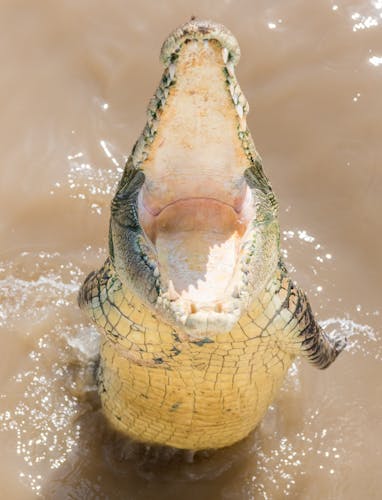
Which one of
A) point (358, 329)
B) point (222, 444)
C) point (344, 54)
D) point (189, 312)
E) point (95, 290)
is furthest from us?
point (344, 54)

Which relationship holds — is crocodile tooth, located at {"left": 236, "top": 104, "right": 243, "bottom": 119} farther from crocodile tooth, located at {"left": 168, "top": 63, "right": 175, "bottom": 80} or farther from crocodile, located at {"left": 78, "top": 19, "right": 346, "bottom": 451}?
crocodile tooth, located at {"left": 168, "top": 63, "right": 175, "bottom": 80}

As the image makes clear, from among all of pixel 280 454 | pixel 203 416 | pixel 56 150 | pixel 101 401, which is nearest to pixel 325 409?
pixel 280 454

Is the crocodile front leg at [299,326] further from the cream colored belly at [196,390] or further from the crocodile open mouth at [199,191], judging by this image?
the crocodile open mouth at [199,191]

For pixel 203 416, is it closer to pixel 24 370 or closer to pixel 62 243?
pixel 24 370

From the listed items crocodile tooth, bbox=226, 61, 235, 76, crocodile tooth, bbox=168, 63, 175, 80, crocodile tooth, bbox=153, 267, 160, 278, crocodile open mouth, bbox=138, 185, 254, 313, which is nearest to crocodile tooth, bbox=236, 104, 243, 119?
crocodile tooth, bbox=226, 61, 235, 76

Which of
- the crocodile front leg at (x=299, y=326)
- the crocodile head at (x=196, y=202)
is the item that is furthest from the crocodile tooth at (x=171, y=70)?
the crocodile front leg at (x=299, y=326)

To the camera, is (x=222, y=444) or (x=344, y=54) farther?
(x=344, y=54)
